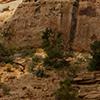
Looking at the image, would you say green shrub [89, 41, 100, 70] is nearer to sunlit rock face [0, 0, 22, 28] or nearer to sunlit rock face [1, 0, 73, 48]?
sunlit rock face [1, 0, 73, 48]

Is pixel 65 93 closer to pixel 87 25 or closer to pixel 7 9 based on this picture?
pixel 87 25

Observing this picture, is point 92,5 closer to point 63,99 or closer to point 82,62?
point 82,62

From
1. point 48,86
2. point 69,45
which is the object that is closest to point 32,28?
point 69,45

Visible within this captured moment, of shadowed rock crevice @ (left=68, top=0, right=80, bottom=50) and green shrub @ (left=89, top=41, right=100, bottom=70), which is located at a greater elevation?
shadowed rock crevice @ (left=68, top=0, right=80, bottom=50)

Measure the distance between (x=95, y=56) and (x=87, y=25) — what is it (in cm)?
351

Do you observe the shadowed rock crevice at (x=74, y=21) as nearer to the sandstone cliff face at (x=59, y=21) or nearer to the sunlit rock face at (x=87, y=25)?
the sandstone cliff face at (x=59, y=21)

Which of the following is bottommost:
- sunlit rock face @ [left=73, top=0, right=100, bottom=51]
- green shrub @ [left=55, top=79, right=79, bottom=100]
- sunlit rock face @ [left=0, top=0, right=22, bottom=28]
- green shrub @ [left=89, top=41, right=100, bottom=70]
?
green shrub @ [left=55, top=79, right=79, bottom=100]

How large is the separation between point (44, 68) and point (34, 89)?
8.85 ft

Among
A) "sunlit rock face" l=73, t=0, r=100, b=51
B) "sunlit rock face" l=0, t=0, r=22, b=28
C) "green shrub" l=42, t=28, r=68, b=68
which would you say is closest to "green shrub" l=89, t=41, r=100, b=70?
"green shrub" l=42, t=28, r=68, b=68

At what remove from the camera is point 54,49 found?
25.8 meters

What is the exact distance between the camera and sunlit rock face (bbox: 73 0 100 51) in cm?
2677

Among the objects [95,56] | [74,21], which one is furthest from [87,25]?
[95,56]

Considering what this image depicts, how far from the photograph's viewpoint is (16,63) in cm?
2619

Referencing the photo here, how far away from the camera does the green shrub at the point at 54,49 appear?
83.0 ft
